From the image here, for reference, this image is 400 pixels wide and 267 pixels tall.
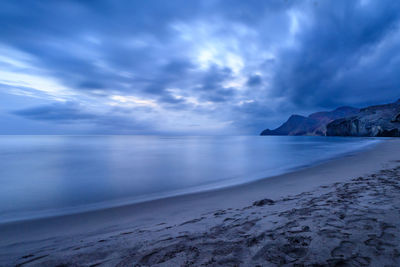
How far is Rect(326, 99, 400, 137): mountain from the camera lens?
77069mm

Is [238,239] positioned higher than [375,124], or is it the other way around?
[375,124]

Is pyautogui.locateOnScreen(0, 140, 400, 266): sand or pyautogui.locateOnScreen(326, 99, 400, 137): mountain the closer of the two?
pyautogui.locateOnScreen(0, 140, 400, 266): sand

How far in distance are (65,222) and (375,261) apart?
687 centimetres

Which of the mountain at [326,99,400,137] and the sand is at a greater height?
the mountain at [326,99,400,137]

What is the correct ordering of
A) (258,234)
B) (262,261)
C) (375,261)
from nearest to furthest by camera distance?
1. (375,261)
2. (262,261)
3. (258,234)

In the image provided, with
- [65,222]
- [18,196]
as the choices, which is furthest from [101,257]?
[18,196]

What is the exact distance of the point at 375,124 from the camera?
86.2 meters

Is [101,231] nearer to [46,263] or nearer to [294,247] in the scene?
[46,263]

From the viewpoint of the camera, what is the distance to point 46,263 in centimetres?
282

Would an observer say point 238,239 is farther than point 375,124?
No

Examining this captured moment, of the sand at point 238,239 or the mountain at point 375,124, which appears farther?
the mountain at point 375,124

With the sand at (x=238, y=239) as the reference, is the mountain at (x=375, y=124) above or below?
above

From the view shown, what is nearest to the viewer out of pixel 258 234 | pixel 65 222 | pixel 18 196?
pixel 258 234

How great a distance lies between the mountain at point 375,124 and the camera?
253 feet
